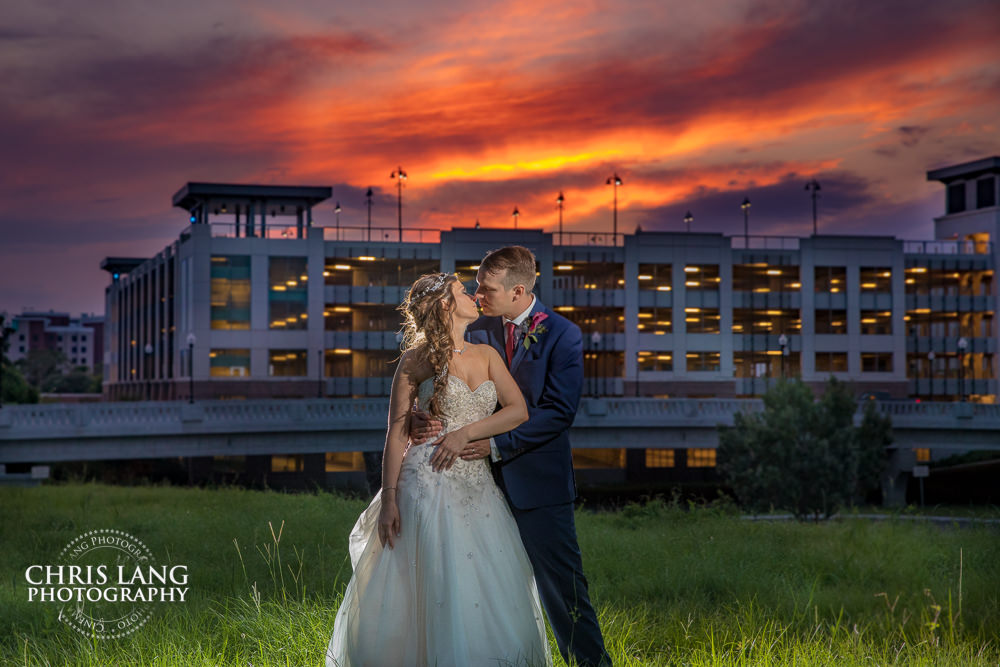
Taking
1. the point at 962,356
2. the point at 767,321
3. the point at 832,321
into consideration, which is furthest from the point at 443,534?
the point at 832,321

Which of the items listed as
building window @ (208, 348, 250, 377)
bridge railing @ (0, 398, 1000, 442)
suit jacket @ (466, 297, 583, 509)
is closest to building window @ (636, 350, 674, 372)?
bridge railing @ (0, 398, 1000, 442)

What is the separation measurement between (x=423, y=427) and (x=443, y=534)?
629 mm

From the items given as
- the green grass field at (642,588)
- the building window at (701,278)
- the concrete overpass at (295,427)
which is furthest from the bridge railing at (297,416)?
the building window at (701,278)

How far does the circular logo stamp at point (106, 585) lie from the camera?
7219mm

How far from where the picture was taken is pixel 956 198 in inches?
3258

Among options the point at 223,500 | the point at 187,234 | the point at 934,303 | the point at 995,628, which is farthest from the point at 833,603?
the point at 934,303

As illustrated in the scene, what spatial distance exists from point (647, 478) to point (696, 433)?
74.8 feet

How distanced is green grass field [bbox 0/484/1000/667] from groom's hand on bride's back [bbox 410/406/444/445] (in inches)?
62.7

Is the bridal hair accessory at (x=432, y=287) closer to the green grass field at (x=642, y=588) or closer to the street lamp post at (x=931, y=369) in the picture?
the green grass field at (x=642, y=588)

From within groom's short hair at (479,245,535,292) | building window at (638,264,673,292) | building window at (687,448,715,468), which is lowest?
building window at (687,448,715,468)

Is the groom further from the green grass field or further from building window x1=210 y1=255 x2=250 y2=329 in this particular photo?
building window x1=210 y1=255 x2=250 y2=329

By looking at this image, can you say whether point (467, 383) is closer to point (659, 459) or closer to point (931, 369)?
point (659, 459)

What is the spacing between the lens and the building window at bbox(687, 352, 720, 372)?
68938 mm

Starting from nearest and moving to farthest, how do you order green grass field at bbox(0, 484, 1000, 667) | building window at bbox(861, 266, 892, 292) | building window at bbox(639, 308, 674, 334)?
green grass field at bbox(0, 484, 1000, 667) → building window at bbox(639, 308, 674, 334) → building window at bbox(861, 266, 892, 292)
